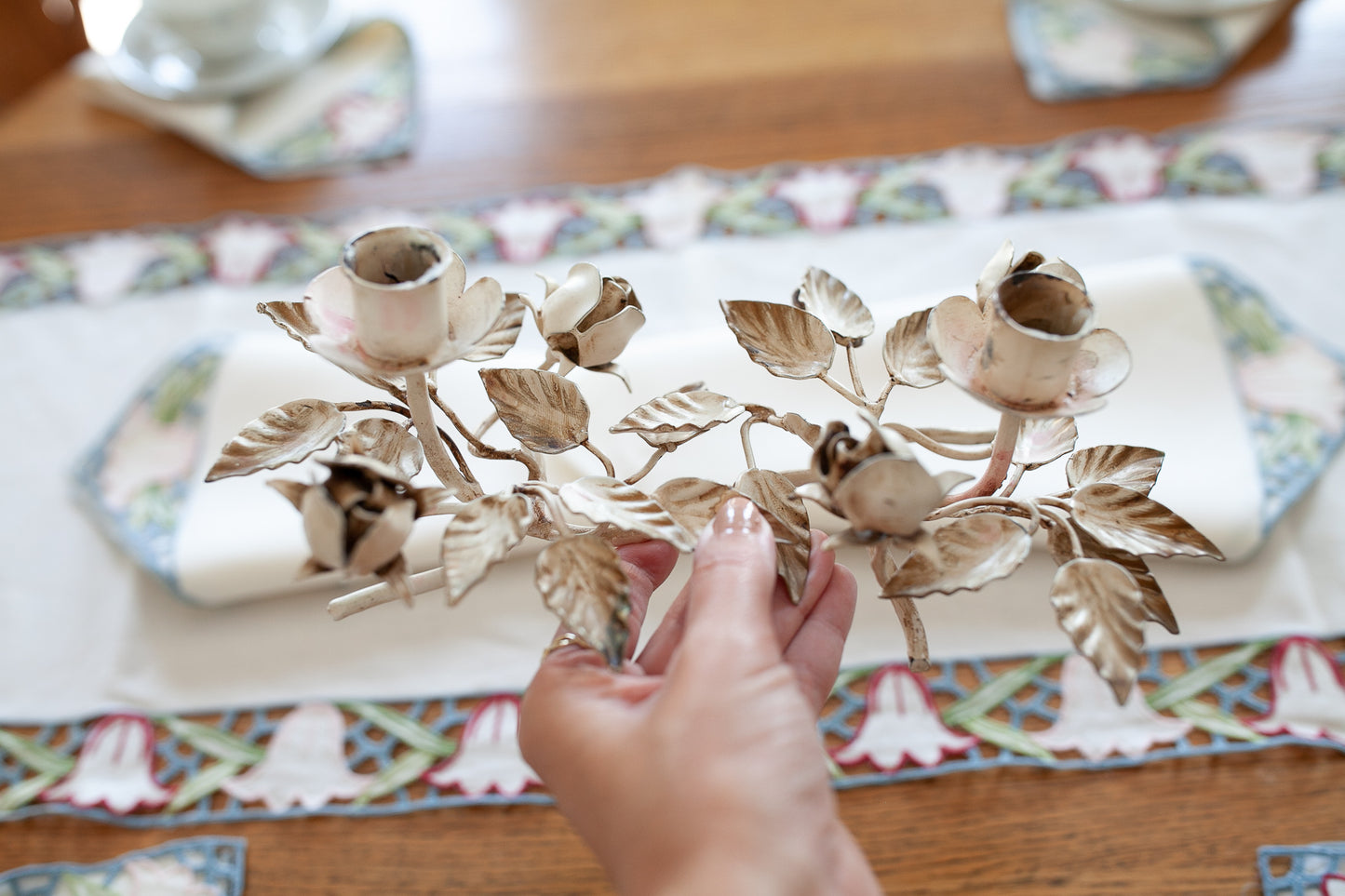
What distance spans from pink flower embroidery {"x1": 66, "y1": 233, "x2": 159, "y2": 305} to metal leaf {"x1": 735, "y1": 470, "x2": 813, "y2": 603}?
0.56 meters

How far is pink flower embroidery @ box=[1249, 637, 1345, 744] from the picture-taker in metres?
0.46

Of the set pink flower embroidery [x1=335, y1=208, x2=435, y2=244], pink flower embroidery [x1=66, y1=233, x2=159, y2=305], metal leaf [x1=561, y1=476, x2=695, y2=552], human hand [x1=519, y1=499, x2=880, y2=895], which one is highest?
pink flower embroidery [x1=335, y1=208, x2=435, y2=244]

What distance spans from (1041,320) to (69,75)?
90cm

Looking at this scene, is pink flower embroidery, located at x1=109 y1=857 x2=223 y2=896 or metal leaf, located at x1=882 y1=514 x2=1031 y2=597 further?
pink flower embroidery, located at x1=109 y1=857 x2=223 y2=896

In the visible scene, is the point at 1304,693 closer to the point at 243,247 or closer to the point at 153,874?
the point at 153,874

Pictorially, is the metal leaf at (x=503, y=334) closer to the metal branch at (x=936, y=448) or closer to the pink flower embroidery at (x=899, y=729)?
the metal branch at (x=936, y=448)

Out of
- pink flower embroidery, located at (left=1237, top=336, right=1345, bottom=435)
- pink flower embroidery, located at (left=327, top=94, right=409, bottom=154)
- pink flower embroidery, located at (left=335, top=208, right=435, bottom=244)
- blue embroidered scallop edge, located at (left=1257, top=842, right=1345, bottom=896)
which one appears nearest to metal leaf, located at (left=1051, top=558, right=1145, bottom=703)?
blue embroidered scallop edge, located at (left=1257, top=842, right=1345, bottom=896)

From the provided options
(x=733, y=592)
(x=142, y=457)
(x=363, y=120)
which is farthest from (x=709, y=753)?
(x=363, y=120)

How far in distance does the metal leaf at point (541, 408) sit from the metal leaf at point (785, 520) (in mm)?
64

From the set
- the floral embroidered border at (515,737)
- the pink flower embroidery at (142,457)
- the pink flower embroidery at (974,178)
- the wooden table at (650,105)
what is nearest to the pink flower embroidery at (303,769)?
the floral embroidered border at (515,737)

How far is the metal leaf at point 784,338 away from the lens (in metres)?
0.36

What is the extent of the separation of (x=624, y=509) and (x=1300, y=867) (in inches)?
13.8

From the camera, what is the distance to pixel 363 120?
79 cm

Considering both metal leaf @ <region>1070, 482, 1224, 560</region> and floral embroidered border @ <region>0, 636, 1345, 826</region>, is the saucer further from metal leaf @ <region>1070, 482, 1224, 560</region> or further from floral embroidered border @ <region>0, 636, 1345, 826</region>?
metal leaf @ <region>1070, 482, 1224, 560</region>
